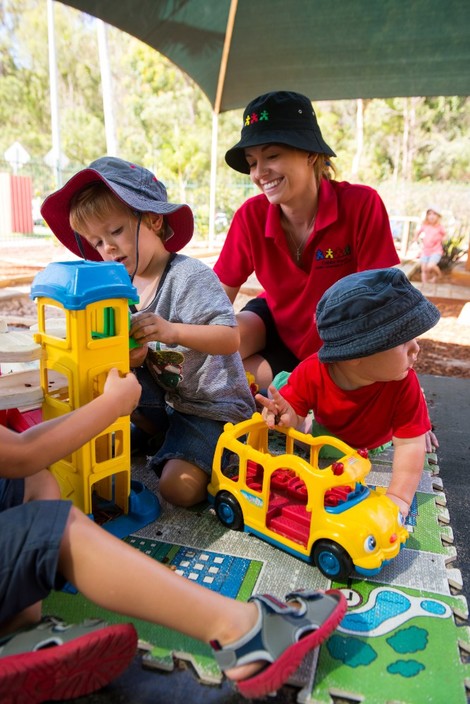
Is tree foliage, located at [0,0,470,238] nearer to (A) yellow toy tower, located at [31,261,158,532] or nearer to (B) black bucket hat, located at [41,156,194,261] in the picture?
(B) black bucket hat, located at [41,156,194,261]

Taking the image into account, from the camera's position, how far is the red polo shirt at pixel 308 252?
193 cm

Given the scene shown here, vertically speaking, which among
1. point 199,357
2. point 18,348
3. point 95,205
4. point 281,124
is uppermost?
point 281,124

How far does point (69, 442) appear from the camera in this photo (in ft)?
3.02

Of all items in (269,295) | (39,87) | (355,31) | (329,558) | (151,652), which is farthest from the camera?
(39,87)

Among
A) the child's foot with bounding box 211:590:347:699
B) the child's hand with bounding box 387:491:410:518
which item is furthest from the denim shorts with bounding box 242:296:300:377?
the child's foot with bounding box 211:590:347:699

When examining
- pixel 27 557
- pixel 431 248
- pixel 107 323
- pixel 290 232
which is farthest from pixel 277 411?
pixel 431 248

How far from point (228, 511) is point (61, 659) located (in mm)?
630

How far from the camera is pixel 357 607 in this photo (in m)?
1.05

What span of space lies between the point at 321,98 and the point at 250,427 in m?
2.82

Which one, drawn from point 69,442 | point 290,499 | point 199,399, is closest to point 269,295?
point 199,399

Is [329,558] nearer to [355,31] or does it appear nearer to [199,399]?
[199,399]

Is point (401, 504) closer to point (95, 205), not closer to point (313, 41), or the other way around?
point (95, 205)

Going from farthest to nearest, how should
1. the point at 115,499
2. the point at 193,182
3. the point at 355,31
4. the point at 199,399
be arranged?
1. the point at 193,182
2. the point at 355,31
3. the point at 199,399
4. the point at 115,499

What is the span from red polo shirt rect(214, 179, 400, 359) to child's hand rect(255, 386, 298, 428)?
646 mm
